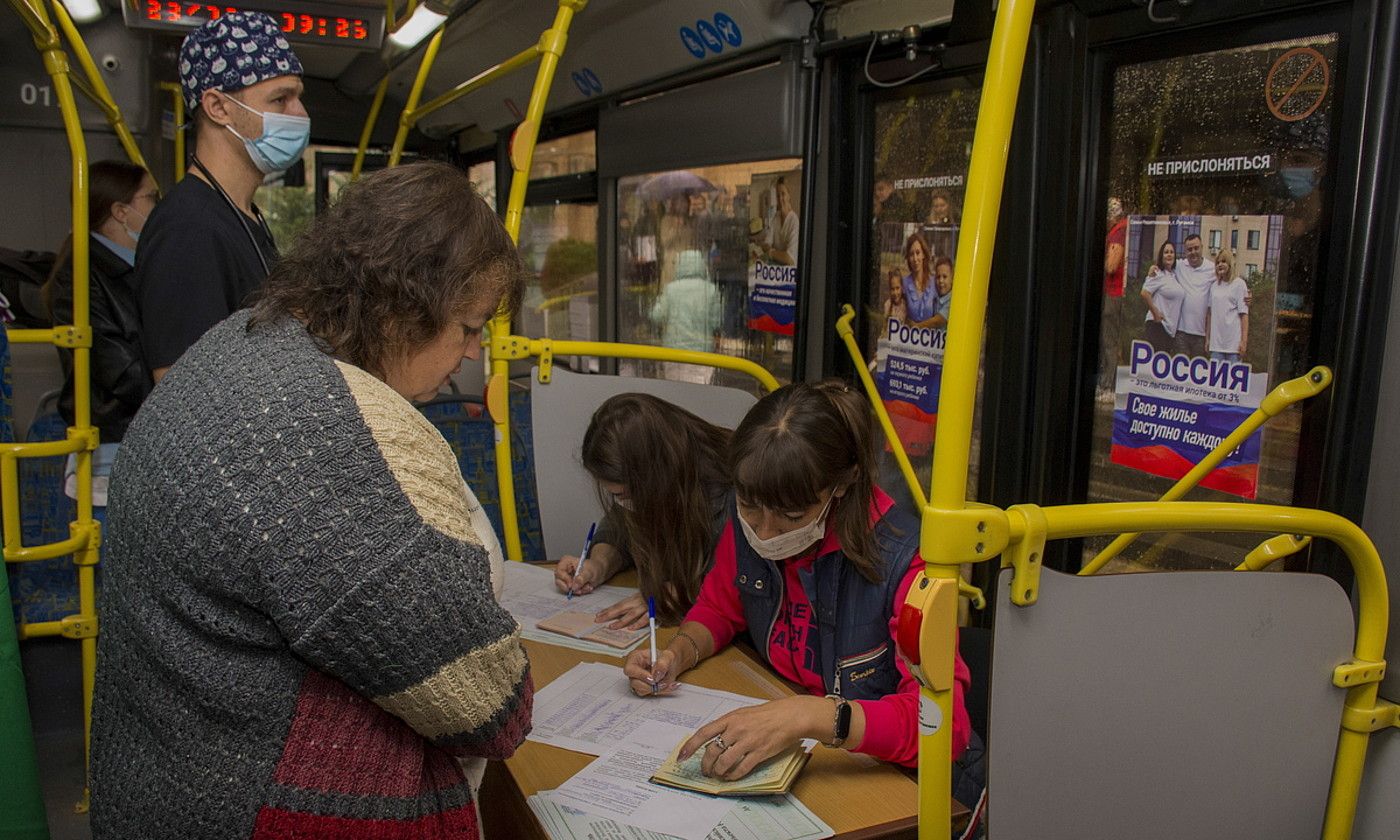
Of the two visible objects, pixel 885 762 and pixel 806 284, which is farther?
pixel 806 284

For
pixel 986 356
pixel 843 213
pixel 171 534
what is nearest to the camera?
pixel 171 534

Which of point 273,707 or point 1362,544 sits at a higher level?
point 1362,544

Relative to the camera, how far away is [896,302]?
3.33 meters

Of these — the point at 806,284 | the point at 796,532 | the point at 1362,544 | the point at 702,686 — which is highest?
the point at 806,284

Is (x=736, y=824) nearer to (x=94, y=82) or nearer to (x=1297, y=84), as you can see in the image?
(x=1297, y=84)

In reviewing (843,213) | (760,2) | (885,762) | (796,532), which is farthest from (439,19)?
(885,762)

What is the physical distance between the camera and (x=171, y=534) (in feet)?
3.35

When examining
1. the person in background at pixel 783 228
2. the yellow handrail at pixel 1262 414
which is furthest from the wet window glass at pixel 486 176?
the yellow handrail at pixel 1262 414

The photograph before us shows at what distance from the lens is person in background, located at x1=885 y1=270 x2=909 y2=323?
3303 millimetres

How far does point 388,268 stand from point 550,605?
134cm

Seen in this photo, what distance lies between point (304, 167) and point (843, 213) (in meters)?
5.09

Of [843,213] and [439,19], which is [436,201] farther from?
[439,19]

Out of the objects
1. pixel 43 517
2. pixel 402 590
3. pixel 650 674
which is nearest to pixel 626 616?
pixel 650 674

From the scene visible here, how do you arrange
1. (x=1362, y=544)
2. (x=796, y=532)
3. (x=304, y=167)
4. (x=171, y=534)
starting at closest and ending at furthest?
(x=171, y=534) < (x=1362, y=544) < (x=796, y=532) < (x=304, y=167)
